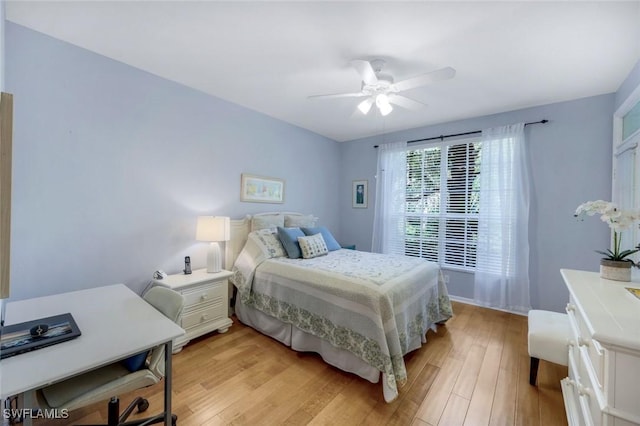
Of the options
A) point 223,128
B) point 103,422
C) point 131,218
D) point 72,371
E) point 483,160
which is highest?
point 223,128

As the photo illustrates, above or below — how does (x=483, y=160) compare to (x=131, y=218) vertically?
above

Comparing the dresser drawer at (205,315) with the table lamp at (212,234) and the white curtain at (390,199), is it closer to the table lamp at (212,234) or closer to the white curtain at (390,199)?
the table lamp at (212,234)

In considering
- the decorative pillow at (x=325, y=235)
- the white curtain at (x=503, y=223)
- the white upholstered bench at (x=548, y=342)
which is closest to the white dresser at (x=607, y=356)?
the white upholstered bench at (x=548, y=342)

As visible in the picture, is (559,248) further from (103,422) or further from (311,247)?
(103,422)

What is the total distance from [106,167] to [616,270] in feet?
12.0

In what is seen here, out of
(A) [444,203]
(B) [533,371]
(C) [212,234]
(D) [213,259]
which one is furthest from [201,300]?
(A) [444,203]

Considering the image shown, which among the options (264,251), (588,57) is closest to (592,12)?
(588,57)

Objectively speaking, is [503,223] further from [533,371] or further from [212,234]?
[212,234]

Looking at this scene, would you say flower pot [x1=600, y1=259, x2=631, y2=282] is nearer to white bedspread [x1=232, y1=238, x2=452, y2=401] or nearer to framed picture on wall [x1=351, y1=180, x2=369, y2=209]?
white bedspread [x1=232, y1=238, x2=452, y2=401]

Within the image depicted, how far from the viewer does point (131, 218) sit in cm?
233

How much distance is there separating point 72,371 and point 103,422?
912mm

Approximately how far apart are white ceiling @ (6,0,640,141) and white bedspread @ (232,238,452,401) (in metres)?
1.79

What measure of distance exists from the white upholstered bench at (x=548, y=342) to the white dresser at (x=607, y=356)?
1.23ft

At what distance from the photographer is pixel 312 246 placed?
296cm
